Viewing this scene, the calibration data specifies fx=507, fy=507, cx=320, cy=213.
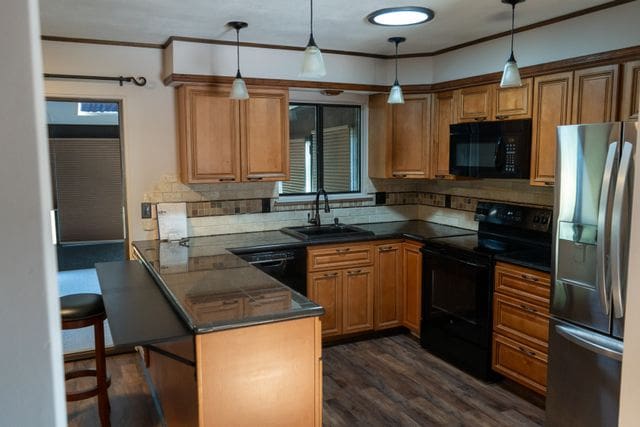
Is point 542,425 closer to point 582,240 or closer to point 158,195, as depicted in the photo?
point 582,240

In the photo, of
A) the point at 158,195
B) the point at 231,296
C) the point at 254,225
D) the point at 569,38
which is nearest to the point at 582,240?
the point at 569,38

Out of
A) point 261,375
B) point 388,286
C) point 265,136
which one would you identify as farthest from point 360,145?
point 261,375

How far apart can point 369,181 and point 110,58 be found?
7.95 ft

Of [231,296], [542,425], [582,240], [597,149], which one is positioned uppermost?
[597,149]

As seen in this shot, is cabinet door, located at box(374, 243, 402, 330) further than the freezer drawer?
Yes

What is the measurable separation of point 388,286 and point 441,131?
4.47 feet

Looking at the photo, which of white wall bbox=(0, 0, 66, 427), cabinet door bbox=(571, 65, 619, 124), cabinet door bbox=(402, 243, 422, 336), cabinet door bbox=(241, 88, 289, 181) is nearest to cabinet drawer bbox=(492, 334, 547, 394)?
cabinet door bbox=(402, 243, 422, 336)

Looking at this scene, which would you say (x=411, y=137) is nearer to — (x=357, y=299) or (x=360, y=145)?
(x=360, y=145)

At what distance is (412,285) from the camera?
4.18 metres

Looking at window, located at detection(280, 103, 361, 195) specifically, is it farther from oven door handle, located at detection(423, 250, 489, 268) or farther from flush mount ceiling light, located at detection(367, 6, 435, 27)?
flush mount ceiling light, located at detection(367, 6, 435, 27)

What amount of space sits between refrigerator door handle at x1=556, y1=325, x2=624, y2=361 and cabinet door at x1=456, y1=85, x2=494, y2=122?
1.66 meters

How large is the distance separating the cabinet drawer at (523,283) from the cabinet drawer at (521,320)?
0.04 meters

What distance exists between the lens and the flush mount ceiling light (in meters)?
2.97

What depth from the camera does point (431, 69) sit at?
14.1 feet
